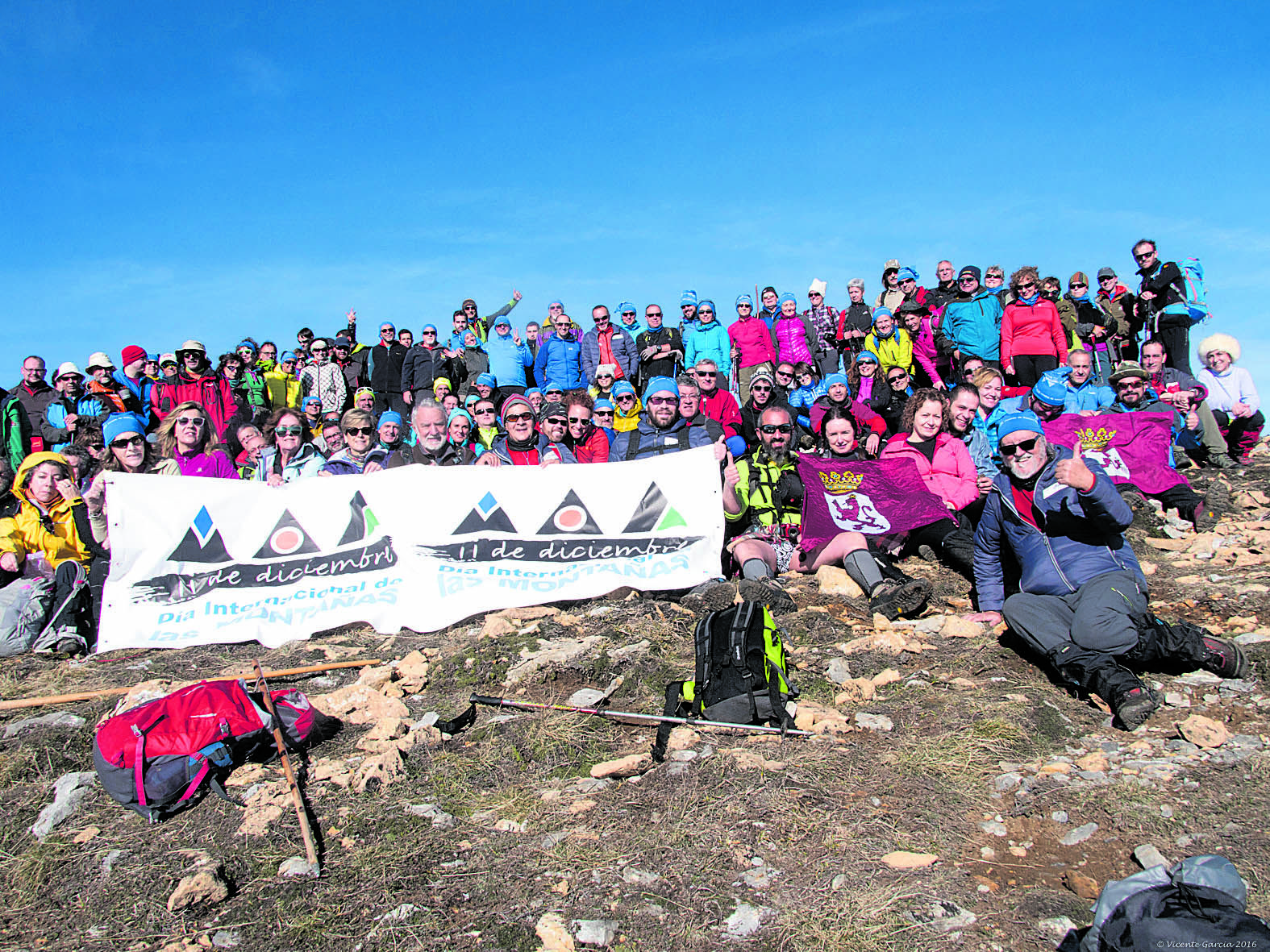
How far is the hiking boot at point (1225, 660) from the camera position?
4891 millimetres

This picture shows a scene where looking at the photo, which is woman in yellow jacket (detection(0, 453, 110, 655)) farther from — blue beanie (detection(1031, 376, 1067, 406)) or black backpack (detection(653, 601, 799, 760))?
blue beanie (detection(1031, 376, 1067, 406))

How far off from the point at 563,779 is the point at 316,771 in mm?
1409

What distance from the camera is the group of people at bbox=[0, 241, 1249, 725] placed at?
18.5 ft

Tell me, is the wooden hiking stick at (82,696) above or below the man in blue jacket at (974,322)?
below

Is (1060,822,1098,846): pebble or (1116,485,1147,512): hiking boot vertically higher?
(1116,485,1147,512): hiking boot

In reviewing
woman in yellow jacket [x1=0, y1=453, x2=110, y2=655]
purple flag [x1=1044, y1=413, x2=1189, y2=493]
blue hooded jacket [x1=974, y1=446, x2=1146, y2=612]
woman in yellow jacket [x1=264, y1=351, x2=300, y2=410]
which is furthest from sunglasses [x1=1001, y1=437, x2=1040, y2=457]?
woman in yellow jacket [x1=264, y1=351, x2=300, y2=410]

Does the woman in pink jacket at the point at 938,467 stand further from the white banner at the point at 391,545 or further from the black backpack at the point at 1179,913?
the black backpack at the point at 1179,913

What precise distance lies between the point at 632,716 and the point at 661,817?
3.29 feet

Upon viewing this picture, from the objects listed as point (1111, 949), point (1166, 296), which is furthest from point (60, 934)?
point (1166, 296)

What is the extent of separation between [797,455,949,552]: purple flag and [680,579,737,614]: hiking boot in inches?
46.1

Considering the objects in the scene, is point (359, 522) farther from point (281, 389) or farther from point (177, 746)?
point (281, 389)

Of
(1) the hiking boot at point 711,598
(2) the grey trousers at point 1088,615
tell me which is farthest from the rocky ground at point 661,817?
(1) the hiking boot at point 711,598

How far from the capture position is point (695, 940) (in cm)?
314

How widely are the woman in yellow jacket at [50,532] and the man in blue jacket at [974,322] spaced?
1085cm
